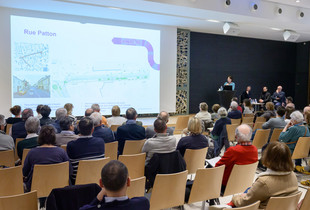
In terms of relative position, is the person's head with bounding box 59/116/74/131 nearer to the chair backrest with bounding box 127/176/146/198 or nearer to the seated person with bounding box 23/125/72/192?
the seated person with bounding box 23/125/72/192

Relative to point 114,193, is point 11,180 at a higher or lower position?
lower

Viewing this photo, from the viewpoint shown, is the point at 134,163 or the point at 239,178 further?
the point at 134,163

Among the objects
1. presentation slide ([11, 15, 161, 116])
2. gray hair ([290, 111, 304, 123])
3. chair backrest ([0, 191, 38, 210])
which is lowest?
A: chair backrest ([0, 191, 38, 210])

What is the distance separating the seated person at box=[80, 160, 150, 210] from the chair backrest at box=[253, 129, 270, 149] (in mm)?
4116

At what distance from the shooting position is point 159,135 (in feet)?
11.6

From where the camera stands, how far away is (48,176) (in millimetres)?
2900

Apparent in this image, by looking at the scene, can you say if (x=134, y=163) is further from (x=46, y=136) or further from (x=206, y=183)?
(x=46, y=136)

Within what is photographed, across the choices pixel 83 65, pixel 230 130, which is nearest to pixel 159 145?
pixel 230 130

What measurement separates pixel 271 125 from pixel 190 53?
7356 mm

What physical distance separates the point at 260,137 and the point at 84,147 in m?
3.47

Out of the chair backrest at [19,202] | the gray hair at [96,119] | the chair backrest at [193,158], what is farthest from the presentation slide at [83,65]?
the chair backrest at [19,202]

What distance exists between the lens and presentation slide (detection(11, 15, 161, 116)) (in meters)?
8.65

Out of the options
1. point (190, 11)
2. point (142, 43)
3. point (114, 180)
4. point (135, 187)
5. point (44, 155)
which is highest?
point (190, 11)

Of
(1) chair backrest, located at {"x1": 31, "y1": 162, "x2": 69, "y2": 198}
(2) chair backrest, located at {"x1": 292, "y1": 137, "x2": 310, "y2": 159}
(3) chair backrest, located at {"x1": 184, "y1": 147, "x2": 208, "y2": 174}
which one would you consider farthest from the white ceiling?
(1) chair backrest, located at {"x1": 31, "y1": 162, "x2": 69, "y2": 198}
